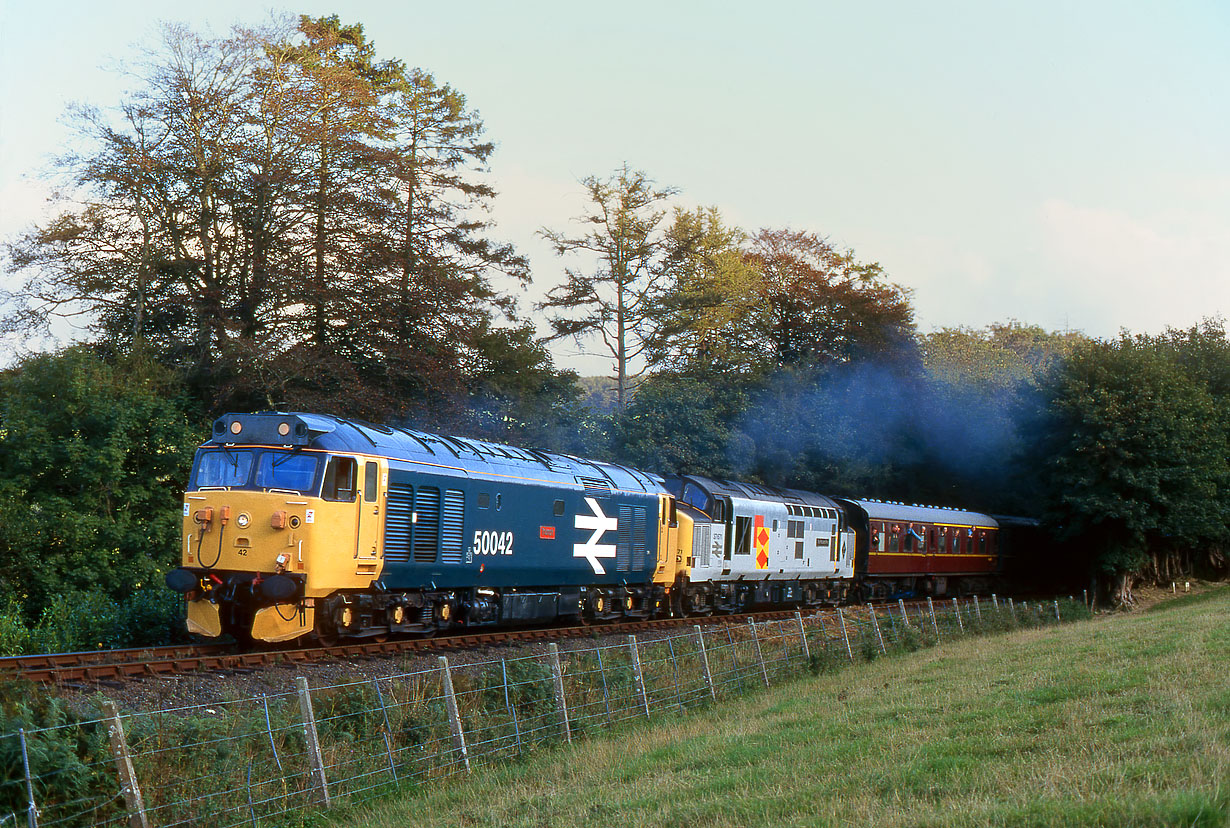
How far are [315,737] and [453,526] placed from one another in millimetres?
9348

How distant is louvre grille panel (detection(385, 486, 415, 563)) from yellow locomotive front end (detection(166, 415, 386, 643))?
370mm

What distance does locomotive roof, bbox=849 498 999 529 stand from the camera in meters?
36.1

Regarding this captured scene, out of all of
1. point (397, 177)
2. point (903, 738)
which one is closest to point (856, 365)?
point (397, 177)

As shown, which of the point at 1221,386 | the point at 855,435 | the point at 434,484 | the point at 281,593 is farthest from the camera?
the point at 855,435

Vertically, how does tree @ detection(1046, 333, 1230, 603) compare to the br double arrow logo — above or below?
above

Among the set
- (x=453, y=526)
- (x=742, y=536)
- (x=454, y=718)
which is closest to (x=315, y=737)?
(x=454, y=718)

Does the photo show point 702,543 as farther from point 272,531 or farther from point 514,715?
point 514,715

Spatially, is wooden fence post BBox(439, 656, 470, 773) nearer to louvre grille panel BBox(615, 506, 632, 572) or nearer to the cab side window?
the cab side window

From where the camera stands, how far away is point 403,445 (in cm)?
1858

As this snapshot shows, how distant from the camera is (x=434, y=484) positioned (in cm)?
1889

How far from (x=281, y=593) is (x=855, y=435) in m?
36.2

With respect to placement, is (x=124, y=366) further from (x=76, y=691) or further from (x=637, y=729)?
(x=637, y=729)

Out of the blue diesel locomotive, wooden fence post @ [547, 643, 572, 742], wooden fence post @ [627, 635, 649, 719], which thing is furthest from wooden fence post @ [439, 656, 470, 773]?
the blue diesel locomotive

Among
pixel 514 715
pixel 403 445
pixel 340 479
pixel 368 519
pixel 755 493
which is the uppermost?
pixel 403 445
